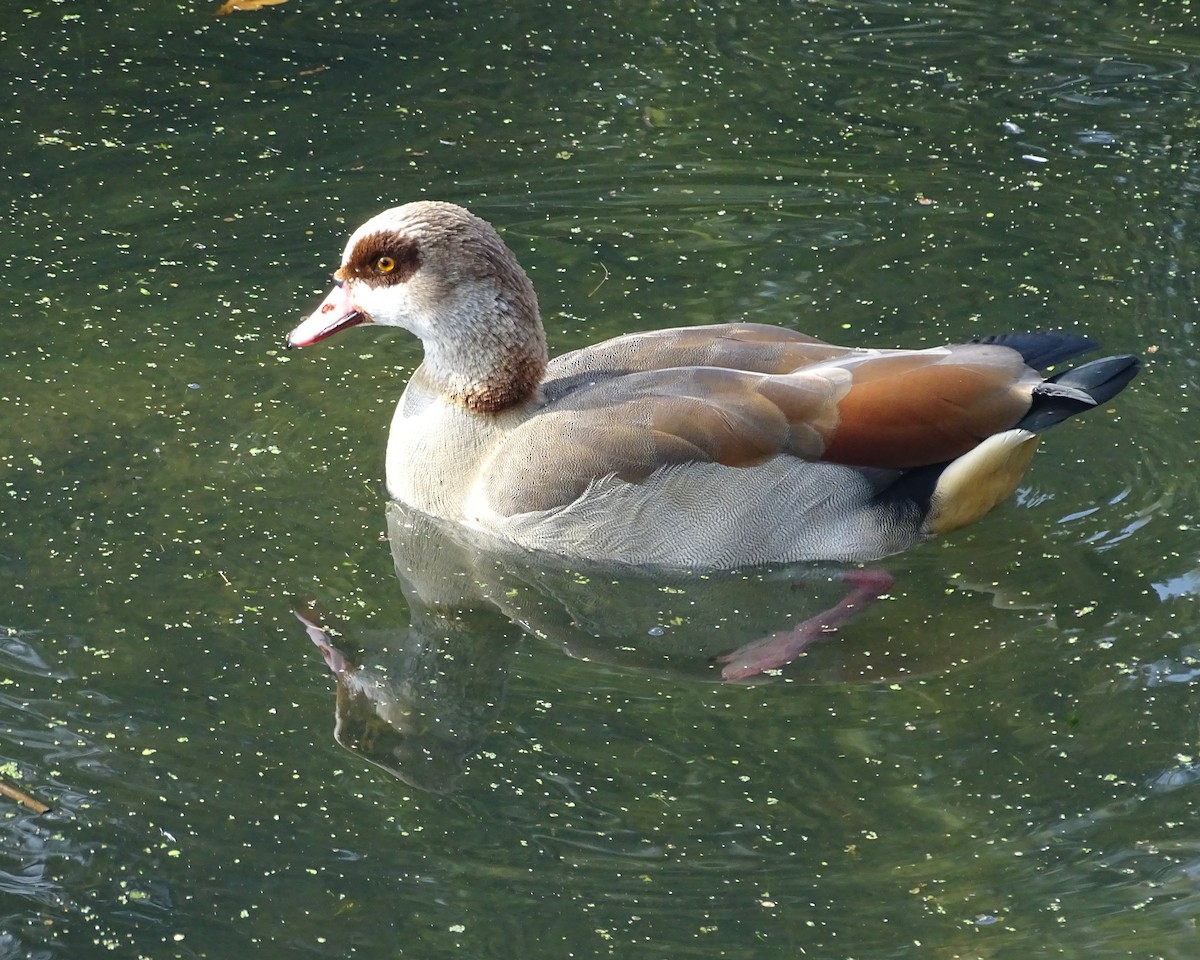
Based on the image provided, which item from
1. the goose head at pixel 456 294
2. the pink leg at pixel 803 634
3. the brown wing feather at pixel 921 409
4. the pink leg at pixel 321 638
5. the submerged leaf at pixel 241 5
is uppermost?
the submerged leaf at pixel 241 5

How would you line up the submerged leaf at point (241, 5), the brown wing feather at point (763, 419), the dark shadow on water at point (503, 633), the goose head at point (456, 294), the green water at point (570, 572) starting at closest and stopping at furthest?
the green water at point (570, 572) < the dark shadow on water at point (503, 633) < the brown wing feather at point (763, 419) < the goose head at point (456, 294) < the submerged leaf at point (241, 5)

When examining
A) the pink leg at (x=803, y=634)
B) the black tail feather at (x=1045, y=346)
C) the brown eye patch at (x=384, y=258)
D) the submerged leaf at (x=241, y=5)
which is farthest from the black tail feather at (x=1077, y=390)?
the submerged leaf at (x=241, y=5)

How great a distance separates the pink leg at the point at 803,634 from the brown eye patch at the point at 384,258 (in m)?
1.81

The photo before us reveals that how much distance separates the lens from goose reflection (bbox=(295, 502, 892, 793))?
5488 millimetres

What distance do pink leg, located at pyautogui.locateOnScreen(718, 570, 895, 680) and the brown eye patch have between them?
1.81 m

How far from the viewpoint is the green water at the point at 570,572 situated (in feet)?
15.4

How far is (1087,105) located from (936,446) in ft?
12.6

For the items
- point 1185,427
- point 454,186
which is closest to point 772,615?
point 1185,427

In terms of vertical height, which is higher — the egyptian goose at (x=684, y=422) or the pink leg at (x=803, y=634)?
the egyptian goose at (x=684, y=422)

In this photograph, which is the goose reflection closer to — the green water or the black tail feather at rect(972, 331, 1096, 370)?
the green water

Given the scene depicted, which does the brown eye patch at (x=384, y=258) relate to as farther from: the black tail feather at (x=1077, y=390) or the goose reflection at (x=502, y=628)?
the black tail feather at (x=1077, y=390)

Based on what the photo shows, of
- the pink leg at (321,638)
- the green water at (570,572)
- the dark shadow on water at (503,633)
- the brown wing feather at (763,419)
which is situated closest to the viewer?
the green water at (570,572)

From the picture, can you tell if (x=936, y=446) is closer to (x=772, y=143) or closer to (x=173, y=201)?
(x=772, y=143)

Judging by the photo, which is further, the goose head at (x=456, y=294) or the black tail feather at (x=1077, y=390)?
the goose head at (x=456, y=294)
